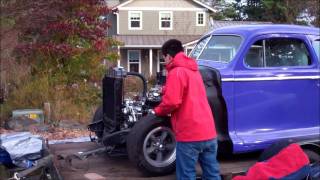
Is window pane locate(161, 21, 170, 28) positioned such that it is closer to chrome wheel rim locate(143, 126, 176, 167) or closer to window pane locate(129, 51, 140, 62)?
window pane locate(129, 51, 140, 62)

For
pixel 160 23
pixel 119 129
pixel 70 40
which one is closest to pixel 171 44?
pixel 119 129

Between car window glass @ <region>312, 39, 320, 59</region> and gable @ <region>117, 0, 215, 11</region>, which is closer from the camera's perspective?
car window glass @ <region>312, 39, 320, 59</region>

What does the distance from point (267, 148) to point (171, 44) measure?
1.79 meters

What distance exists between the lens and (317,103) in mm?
6887

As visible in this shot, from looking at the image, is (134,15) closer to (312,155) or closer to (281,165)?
(312,155)

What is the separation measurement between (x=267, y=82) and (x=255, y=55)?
0.42 m

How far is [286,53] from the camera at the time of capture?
697 centimetres

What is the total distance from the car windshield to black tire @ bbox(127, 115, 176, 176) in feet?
4.65

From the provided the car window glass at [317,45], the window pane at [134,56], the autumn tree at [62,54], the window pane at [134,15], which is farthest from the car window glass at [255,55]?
the window pane at [134,56]

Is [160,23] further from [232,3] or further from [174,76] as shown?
[174,76]

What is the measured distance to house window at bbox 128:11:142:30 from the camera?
36.8m

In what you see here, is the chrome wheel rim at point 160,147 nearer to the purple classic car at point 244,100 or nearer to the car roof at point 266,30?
the purple classic car at point 244,100

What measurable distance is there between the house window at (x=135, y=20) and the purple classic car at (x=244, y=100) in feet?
98.2

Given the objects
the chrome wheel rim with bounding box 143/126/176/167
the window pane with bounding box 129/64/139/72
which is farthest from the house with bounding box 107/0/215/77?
the chrome wheel rim with bounding box 143/126/176/167
